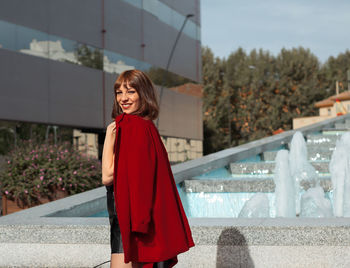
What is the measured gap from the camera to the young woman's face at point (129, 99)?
2736mm

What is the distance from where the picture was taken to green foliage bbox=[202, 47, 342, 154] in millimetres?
54688

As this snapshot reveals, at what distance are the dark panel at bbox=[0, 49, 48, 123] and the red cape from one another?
676 inches

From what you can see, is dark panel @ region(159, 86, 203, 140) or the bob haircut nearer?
the bob haircut

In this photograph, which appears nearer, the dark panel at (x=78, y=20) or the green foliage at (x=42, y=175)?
the green foliage at (x=42, y=175)

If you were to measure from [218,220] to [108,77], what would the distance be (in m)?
21.1

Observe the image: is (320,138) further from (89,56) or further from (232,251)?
(89,56)

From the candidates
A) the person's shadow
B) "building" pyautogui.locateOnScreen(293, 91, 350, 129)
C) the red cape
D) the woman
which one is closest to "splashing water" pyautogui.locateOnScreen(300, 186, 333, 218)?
the person's shadow

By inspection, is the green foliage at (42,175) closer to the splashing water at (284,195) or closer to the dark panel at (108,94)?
the splashing water at (284,195)

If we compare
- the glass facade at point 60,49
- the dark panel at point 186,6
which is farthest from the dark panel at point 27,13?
the dark panel at point 186,6

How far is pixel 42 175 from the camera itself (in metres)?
9.95

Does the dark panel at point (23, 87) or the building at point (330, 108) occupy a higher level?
the building at point (330, 108)

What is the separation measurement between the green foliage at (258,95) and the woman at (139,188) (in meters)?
49.2

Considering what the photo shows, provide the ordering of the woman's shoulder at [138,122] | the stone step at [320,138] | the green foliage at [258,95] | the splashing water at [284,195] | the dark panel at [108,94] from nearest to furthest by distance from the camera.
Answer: the woman's shoulder at [138,122]
the splashing water at [284,195]
the stone step at [320,138]
the dark panel at [108,94]
the green foliage at [258,95]

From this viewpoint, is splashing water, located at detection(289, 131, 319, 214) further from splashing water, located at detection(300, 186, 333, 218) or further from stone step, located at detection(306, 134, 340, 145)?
stone step, located at detection(306, 134, 340, 145)
